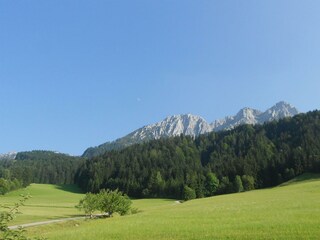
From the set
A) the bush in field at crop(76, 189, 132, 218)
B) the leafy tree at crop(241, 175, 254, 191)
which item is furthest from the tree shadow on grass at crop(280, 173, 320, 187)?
the bush in field at crop(76, 189, 132, 218)

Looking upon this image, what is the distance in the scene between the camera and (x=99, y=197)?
70125mm

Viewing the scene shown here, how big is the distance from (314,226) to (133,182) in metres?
158

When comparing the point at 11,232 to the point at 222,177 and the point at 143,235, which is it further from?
the point at 222,177

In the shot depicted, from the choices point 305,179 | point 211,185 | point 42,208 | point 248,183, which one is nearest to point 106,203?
point 42,208

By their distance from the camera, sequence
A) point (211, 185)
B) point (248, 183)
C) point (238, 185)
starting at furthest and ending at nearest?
point (211, 185) < point (248, 183) < point (238, 185)

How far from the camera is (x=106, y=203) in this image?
70.4 meters

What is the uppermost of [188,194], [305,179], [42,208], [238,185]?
[238,185]

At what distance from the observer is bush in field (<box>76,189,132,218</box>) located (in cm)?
6931

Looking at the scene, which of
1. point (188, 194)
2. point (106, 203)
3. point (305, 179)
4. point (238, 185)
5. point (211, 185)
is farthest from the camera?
point (211, 185)

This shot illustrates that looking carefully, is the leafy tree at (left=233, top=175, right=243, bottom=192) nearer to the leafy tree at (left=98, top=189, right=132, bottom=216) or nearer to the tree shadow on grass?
the tree shadow on grass

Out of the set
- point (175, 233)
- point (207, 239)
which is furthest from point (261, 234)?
point (175, 233)

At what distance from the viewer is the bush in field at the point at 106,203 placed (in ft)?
227

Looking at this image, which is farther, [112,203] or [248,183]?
[248,183]

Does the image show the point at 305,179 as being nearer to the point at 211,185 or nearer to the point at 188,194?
the point at 211,185
